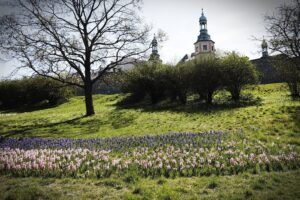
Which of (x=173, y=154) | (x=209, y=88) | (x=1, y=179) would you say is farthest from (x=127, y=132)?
(x=209, y=88)

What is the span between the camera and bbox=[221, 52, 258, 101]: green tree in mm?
21344

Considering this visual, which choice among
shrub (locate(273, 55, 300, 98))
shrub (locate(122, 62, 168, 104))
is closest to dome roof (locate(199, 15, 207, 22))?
shrub (locate(122, 62, 168, 104))

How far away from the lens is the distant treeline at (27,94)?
41.8 m

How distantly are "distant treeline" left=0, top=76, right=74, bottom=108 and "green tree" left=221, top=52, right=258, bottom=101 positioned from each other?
26185mm

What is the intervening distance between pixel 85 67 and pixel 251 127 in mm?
15714

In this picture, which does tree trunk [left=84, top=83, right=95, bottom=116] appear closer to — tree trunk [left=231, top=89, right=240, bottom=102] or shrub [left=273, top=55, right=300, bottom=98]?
tree trunk [left=231, top=89, right=240, bottom=102]

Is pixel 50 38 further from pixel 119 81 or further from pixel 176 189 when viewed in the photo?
pixel 176 189

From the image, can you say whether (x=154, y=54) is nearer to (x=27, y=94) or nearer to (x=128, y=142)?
(x=128, y=142)

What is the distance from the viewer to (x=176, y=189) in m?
5.57

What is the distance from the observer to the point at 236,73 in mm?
21391

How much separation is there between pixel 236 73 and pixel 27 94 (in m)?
38.2

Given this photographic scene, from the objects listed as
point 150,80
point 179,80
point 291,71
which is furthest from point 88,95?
point 291,71

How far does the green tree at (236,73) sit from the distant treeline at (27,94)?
85.9ft

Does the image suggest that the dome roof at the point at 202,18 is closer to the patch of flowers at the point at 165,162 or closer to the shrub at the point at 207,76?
the shrub at the point at 207,76
